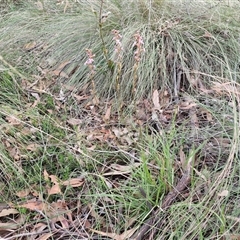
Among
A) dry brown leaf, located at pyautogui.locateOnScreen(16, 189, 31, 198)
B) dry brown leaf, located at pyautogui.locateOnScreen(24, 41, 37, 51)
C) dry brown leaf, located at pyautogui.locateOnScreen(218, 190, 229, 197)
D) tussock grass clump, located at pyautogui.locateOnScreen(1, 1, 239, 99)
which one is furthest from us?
dry brown leaf, located at pyautogui.locateOnScreen(24, 41, 37, 51)

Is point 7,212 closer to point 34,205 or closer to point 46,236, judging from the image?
point 34,205

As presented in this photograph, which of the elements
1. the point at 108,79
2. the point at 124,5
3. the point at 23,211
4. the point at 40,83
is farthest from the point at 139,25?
the point at 23,211

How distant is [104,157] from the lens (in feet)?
5.86

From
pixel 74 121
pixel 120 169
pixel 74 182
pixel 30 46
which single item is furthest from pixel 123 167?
pixel 30 46

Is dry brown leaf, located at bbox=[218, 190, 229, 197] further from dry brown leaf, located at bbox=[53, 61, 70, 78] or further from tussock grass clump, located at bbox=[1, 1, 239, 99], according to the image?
dry brown leaf, located at bbox=[53, 61, 70, 78]

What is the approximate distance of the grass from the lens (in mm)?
1521

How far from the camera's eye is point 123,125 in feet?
6.57

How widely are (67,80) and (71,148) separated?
2.21 ft

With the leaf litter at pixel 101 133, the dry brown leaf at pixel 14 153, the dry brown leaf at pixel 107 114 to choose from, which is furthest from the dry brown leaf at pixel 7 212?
the dry brown leaf at pixel 107 114

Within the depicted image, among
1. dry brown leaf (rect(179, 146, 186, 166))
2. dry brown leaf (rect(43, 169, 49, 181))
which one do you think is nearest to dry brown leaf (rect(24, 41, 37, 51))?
dry brown leaf (rect(43, 169, 49, 181))

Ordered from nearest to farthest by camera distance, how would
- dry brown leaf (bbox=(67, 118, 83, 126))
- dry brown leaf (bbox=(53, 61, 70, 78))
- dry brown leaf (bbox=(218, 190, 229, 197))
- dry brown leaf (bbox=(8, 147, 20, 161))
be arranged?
dry brown leaf (bbox=(218, 190, 229, 197)) → dry brown leaf (bbox=(8, 147, 20, 161)) → dry brown leaf (bbox=(67, 118, 83, 126)) → dry brown leaf (bbox=(53, 61, 70, 78))

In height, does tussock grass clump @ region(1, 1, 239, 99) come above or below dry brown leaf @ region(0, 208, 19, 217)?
above

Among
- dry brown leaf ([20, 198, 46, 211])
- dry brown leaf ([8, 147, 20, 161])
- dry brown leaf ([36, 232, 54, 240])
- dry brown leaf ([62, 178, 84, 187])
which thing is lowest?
dry brown leaf ([36, 232, 54, 240])

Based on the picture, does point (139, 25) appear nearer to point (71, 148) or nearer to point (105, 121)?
point (105, 121)
